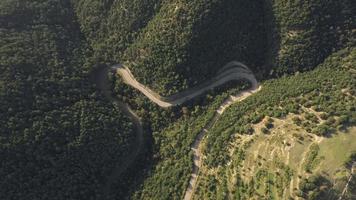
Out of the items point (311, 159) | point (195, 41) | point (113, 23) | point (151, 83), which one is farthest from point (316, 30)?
point (113, 23)

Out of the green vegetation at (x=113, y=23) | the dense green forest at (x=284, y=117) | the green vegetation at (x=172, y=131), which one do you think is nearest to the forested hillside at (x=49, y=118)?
the green vegetation at (x=113, y=23)

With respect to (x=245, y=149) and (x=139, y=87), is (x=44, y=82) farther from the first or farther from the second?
(x=245, y=149)

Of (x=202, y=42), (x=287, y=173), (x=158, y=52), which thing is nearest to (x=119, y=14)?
(x=158, y=52)

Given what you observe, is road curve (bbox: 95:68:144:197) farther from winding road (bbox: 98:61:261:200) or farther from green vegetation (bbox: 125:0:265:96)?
green vegetation (bbox: 125:0:265:96)

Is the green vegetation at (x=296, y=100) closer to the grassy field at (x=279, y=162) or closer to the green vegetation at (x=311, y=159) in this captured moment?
the grassy field at (x=279, y=162)

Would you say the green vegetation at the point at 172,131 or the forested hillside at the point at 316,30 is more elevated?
the forested hillside at the point at 316,30

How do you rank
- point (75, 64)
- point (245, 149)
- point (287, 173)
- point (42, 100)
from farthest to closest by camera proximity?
point (75, 64), point (42, 100), point (245, 149), point (287, 173)

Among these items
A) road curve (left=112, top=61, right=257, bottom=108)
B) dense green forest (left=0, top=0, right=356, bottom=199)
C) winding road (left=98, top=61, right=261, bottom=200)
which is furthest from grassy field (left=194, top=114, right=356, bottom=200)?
road curve (left=112, top=61, right=257, bottom=108)

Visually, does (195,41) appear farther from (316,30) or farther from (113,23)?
(316,30)

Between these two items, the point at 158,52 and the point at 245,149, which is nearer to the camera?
the point at 245,149
